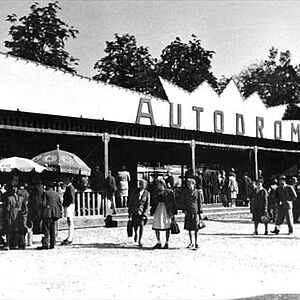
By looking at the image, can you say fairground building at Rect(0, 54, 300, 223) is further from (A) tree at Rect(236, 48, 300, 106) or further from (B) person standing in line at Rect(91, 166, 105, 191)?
(A) tree at Rect(236, 48, 300, 106)

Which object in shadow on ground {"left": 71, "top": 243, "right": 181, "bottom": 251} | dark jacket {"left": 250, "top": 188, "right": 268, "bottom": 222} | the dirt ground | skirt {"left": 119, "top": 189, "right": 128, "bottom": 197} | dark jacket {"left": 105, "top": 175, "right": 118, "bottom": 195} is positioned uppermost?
dark jacket {"left": 105, "top": 175, "right": 118, "bottom": 195}

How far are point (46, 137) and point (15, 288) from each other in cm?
1267

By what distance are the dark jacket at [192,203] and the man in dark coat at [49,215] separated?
2.97m

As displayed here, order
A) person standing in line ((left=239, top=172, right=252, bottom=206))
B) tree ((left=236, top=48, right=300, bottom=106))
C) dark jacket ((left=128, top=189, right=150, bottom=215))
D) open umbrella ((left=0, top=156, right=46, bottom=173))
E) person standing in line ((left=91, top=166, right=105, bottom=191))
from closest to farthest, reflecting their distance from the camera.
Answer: dark jacket ((left=128, top=189, right=150, bottom=215)) → open umbrella ((left=0, top=156, right=46, bottom=173)) → person standing in line ((left=91, top=166, right=105, bottom=191)) → person standing in line ((left=239, top=172, right=252, bottom=206)) → tree ((left=236, top=48, right=300, bottom=106))

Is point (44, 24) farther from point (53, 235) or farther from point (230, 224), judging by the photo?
point (53, 235)

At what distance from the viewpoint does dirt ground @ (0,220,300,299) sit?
7.12 m

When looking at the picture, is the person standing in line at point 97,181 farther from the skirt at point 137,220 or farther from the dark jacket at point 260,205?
the skirt at point 137,220

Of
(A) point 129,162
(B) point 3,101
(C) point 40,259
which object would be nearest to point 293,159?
(A) point 129,162

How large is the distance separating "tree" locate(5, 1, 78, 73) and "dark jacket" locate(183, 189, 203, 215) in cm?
3011

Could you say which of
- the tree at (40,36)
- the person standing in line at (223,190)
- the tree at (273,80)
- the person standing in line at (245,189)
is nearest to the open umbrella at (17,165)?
the person standing in line at (223,190)

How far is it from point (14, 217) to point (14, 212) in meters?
0.11

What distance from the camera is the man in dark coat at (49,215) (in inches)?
477

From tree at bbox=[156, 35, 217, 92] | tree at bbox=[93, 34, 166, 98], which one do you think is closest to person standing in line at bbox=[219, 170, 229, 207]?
tree at bbox=[93, 34, 166, 98]

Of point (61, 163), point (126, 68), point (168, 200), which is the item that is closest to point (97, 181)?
point (61, 163)
